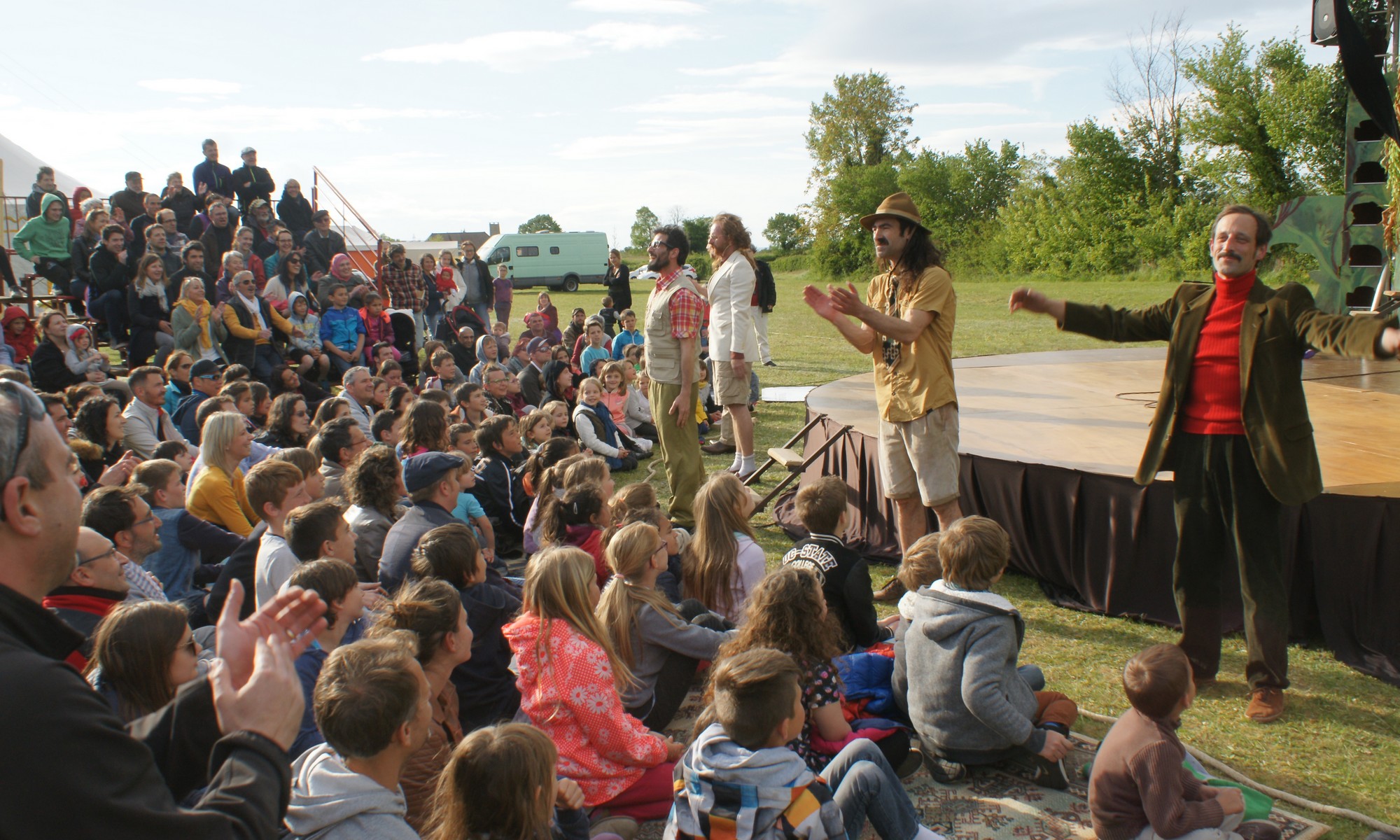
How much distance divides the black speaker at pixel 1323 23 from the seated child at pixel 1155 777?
31.1 ft

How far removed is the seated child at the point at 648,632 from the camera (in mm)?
3357

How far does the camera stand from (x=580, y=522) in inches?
168

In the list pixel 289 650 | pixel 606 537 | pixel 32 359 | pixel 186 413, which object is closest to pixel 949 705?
pixel 606 537

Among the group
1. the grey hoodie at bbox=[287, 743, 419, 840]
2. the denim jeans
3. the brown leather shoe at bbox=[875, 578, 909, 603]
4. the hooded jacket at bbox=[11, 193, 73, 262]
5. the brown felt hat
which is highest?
the hooded jacket at bbox=[11, 193, 73, 262]

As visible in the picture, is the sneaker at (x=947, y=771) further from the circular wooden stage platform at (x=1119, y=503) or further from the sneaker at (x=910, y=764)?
the circular wooden stage platform at (x=1119, y=503)

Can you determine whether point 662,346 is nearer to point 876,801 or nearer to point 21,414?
point 876,801

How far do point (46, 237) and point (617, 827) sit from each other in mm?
10923

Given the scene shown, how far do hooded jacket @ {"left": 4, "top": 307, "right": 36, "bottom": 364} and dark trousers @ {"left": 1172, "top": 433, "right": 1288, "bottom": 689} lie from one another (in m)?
9.75

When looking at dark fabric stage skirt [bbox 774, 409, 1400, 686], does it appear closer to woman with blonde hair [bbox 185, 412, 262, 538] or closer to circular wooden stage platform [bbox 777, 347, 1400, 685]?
circular wooden stage platform [bbox 777, 347, 1400, 685]

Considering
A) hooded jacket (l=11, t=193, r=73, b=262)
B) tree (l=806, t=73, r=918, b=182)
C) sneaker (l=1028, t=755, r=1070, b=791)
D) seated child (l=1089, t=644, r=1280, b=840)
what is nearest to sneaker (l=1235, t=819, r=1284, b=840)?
seated child (l=1089, t=644, r=1280, b=840)

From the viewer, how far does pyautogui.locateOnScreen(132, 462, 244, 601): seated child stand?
4281 mm

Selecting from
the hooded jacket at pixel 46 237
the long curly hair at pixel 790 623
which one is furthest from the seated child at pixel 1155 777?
the hooded jacket at pixel 46 237

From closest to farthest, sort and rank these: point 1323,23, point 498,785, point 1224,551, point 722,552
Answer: point 498,785 → point 1224,551 → point 722,552 → point 1323,23

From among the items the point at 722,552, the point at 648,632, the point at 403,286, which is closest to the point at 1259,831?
the point at 648,632
